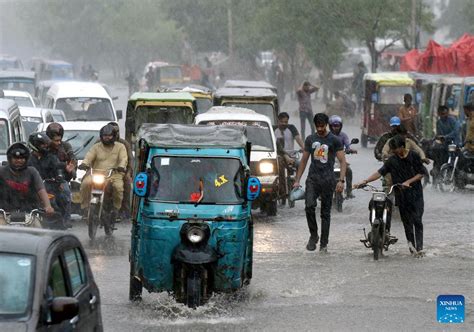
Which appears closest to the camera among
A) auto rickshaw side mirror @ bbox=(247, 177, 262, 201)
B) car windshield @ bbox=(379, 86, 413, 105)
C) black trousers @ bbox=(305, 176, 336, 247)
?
auto rickshaw side mirror @ bbox=(247, 177, 262, 201)

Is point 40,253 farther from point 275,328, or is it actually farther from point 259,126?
point 259,126

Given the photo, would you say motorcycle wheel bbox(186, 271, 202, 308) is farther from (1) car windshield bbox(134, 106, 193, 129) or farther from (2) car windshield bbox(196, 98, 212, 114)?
(2) car windshield bbox(196, 98, 212, 114)

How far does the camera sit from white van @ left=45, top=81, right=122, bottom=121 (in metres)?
30.9

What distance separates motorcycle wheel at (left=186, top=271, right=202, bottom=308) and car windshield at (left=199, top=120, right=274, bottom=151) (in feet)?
29.8

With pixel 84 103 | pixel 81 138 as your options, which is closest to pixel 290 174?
pixel 81 138

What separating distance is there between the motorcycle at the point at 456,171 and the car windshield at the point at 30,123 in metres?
7.51

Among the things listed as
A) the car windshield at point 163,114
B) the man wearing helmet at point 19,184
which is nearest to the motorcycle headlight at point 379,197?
the man wearing helmet at point 19,184

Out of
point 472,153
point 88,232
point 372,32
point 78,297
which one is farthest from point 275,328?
point 372,32

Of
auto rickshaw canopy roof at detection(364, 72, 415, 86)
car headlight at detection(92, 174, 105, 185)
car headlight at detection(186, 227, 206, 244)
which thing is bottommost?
car headlight at detection(92, 174, 105, 185)

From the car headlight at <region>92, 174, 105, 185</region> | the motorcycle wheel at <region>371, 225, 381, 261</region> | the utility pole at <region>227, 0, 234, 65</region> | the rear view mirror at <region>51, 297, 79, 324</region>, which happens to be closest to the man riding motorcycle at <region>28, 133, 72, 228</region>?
the car headlight at <region>92, 174, 105, 185</region>

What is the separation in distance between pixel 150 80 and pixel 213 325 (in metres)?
54.4

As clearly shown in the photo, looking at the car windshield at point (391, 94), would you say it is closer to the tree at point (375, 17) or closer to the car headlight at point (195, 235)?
the tree at point (375, 17)

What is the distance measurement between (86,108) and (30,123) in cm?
573

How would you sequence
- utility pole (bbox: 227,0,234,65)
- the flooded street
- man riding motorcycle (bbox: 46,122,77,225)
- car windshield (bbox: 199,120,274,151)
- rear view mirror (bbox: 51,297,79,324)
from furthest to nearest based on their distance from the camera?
utility pole (bbox: 227,0,234,65) < car windshield (bbox: 199,120,274,151) < man riding motorcycle (bbox: 46,122,77,225) < the flooded street < rear view mirror (bbox: 51,297,79,324)
